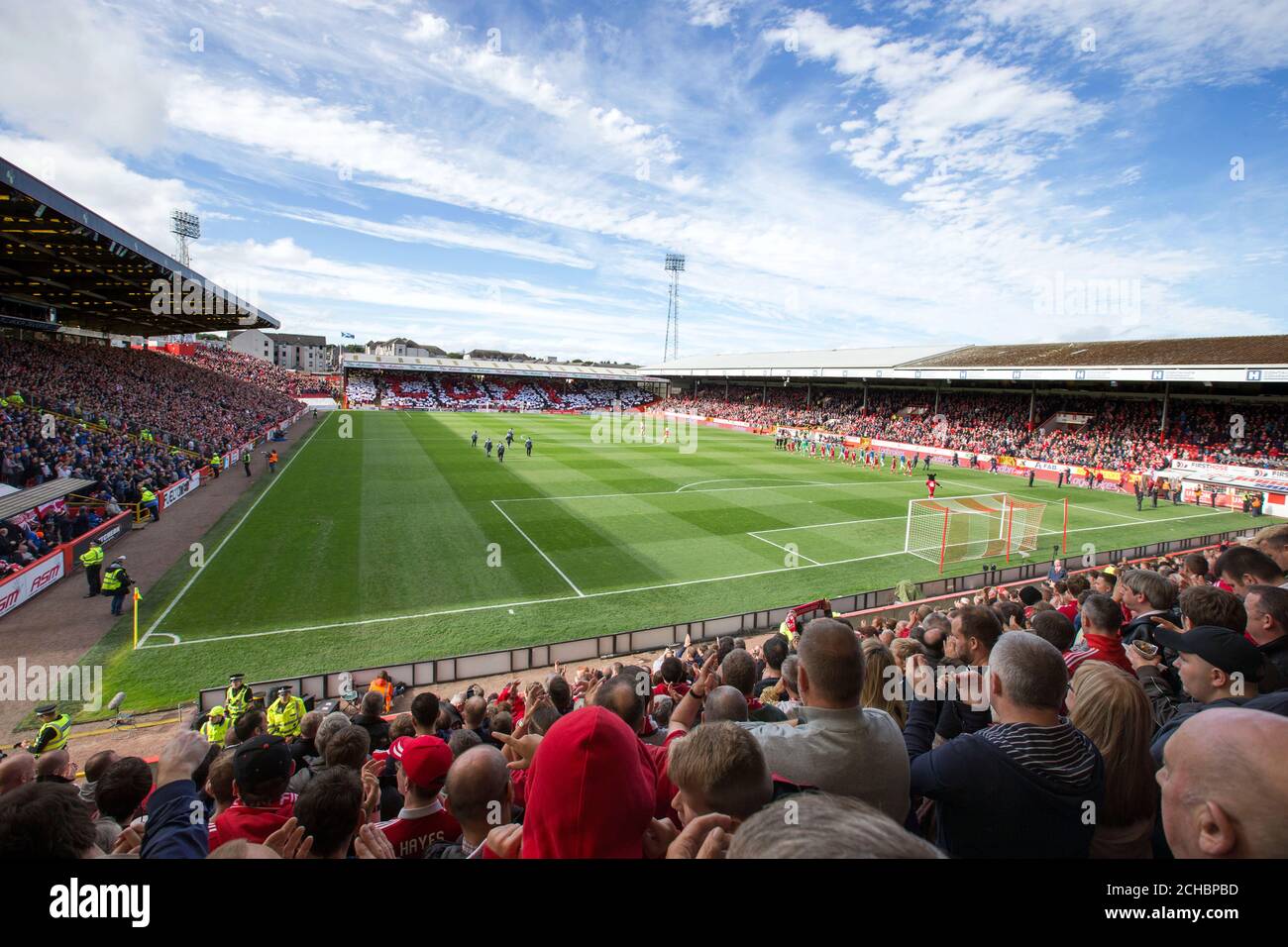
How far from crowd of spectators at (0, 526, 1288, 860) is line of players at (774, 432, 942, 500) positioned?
3543cm

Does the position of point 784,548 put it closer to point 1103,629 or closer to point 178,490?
point 1103,629

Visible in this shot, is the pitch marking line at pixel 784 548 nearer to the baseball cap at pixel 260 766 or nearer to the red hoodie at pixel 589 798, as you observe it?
the baseball cap at pixel 260 766

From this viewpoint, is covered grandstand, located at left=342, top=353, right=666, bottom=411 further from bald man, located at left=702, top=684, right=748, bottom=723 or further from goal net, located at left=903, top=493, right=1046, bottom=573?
bald man, located at left=702, top=684, right=748, bottom=723

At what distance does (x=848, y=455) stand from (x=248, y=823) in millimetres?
43357

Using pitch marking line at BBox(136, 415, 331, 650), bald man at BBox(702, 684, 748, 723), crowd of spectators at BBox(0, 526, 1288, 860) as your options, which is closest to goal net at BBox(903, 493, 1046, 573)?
crowd of spectators at BBox(0, 526, 1288, 860)

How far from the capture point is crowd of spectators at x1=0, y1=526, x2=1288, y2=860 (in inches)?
73.3

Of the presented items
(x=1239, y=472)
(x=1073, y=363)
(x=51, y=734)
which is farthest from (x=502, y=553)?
(x=1073, y=363)

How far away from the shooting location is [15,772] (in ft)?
13.8

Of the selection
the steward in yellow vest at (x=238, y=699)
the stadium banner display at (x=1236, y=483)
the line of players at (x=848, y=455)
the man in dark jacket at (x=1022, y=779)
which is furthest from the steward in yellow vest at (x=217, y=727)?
the stadium banner display at (x=1236, y=483)

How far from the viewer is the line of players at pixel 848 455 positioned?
41.3m

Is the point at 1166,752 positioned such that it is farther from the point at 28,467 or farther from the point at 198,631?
the point at 28,467

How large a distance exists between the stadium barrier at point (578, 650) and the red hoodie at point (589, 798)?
9.73m
